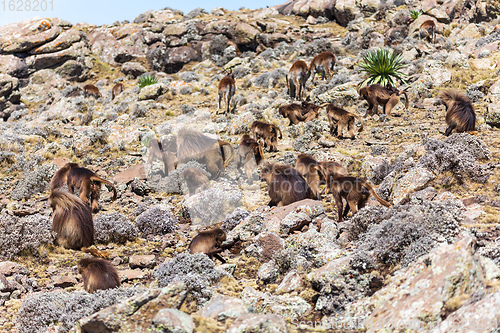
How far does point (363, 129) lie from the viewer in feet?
47.9

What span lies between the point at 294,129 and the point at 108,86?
21.5 m

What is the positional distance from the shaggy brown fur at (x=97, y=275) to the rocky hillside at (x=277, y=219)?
249 mm

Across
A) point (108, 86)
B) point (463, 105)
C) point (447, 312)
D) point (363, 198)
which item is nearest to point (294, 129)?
point (463, 105)

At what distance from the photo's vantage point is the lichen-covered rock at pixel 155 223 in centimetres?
897

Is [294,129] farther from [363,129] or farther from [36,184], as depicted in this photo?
[36,184]

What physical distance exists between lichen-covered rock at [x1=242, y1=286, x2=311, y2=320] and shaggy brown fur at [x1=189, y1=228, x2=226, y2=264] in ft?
6.11

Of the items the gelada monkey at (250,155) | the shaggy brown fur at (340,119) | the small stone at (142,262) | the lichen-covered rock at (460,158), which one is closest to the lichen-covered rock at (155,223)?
the small stone at (142,262)

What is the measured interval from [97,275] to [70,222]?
7.52ft

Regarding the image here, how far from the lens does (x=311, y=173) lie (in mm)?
9523

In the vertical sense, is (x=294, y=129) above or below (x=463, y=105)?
below

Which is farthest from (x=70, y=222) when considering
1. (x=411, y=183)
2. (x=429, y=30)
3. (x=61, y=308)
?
(x=429, y=30)

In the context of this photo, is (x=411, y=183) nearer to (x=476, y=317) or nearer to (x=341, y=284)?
(x=341, y=284)

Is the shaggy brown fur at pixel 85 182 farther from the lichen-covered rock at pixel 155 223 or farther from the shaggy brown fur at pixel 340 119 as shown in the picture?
the shaggy brown fur at pixel 340 119

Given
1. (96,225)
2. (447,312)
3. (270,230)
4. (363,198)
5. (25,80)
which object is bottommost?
(25,80)
